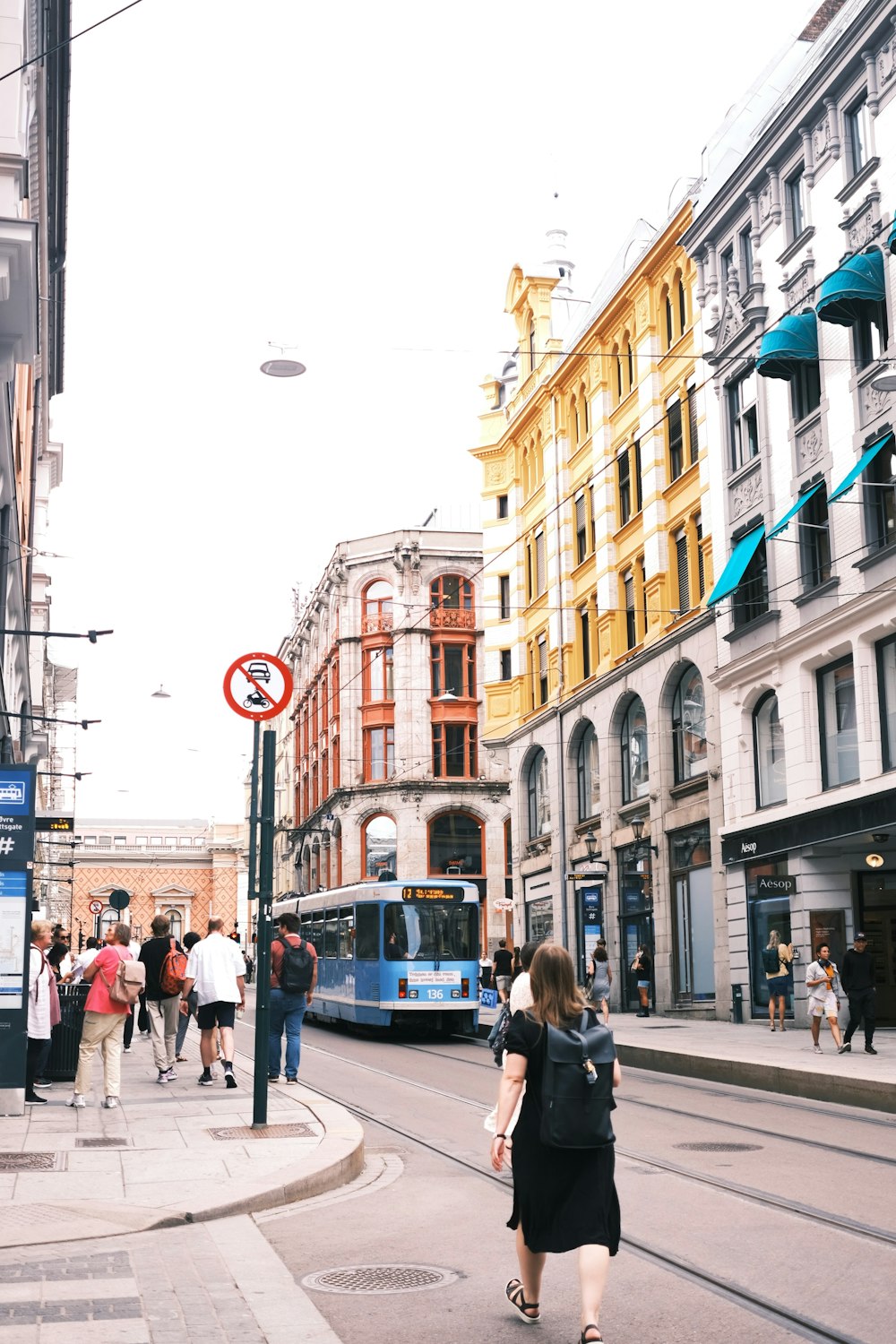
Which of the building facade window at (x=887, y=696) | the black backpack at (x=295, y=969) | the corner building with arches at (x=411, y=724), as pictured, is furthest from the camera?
the corner building with arches at (x=411, y=724)

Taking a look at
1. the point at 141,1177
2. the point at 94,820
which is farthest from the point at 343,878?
the point at 94,820

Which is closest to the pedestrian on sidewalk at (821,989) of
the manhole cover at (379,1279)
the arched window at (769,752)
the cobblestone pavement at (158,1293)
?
the arched window at (769,752)

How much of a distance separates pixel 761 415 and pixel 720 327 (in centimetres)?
307

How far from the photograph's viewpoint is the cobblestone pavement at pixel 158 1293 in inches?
251

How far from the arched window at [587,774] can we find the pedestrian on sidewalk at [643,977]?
6.12m

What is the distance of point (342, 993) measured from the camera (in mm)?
30031

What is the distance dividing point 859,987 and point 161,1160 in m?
12.9

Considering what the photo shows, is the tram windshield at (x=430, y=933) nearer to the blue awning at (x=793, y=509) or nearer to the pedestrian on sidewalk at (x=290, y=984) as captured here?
the blue awning at (x=793, y=509)

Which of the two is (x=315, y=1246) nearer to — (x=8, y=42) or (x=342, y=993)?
(x=8, y=42)

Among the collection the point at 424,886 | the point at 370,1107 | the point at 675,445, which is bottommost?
the point at 370,1107

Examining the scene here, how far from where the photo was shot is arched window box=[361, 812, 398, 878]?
67375mm

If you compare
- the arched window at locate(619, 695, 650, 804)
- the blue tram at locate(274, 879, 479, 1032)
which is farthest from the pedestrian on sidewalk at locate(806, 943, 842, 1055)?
the arched window at locate(619, 695, 650, 804)

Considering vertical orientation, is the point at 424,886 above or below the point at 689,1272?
above

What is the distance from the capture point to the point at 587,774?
41.0 metres
